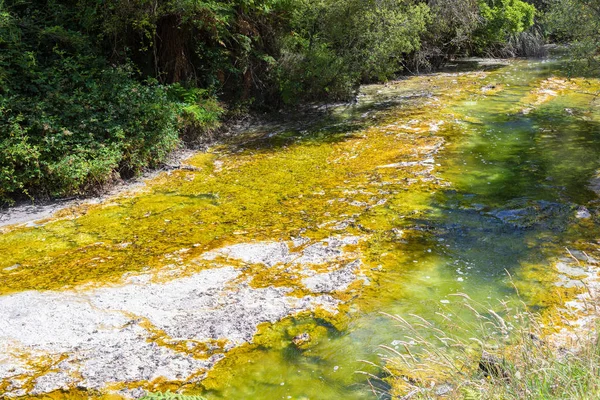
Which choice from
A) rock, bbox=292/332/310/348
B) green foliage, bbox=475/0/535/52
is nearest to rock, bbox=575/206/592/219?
rock, bbox=292/332/310/348

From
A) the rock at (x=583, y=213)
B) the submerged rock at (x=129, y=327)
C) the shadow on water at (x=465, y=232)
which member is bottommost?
the rock at (x=583, y=213)

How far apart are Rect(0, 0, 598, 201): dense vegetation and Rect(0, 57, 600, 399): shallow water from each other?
92cm

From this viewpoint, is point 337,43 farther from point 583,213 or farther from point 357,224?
point 583,213

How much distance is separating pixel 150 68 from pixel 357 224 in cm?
716

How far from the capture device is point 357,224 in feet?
22.5

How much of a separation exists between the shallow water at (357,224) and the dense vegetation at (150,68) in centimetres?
92

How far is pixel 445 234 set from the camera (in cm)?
652

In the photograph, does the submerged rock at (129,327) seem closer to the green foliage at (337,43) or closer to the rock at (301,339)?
the rock at (301,339)

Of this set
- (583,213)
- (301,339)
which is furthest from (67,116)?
(583,213)

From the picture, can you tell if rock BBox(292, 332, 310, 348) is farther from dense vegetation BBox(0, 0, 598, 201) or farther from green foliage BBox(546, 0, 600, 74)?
green foliage BBox(546, 0, 600, 74)

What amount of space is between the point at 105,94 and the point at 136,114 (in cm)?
69

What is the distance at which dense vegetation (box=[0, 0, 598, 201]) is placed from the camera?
802 centimetres

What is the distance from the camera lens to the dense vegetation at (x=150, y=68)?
802 centimetres

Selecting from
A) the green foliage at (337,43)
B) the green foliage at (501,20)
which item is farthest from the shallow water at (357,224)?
the green foliage at (501,20)
